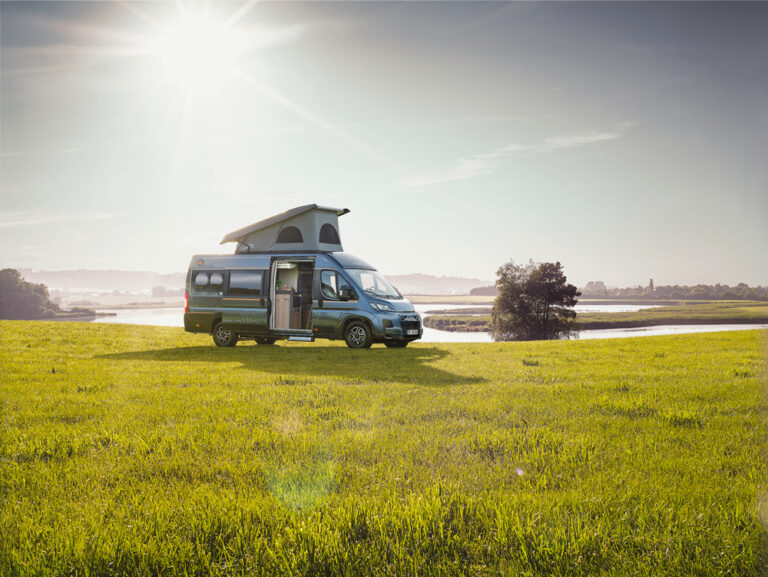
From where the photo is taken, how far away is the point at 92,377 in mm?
9359

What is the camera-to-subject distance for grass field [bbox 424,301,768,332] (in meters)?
57.1

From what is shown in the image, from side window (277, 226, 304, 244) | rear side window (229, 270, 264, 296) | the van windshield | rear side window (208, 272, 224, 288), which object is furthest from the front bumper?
rear side window (208, 272, 224, 288)

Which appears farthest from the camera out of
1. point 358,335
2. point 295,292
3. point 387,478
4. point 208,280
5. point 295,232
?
point 295,292

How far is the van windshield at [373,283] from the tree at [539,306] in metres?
41.0

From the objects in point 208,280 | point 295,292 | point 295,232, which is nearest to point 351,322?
point 295,292

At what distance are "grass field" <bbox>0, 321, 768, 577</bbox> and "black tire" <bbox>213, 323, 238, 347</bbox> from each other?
27.7 feet

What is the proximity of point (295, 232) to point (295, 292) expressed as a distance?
2239 mm

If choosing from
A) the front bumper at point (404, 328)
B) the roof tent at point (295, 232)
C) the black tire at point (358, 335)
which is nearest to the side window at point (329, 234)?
A: the roof tent at point (295, 232)

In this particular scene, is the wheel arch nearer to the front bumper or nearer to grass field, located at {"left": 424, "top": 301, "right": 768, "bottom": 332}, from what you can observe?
the front bumper

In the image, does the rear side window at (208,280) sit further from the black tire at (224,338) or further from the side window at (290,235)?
the side window at (290,235)

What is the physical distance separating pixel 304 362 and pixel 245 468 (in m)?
7.76

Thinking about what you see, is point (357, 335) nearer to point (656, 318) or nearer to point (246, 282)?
point (246, 282)

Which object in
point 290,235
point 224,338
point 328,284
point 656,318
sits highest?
point 290,235

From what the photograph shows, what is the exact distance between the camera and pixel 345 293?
15.4 m
